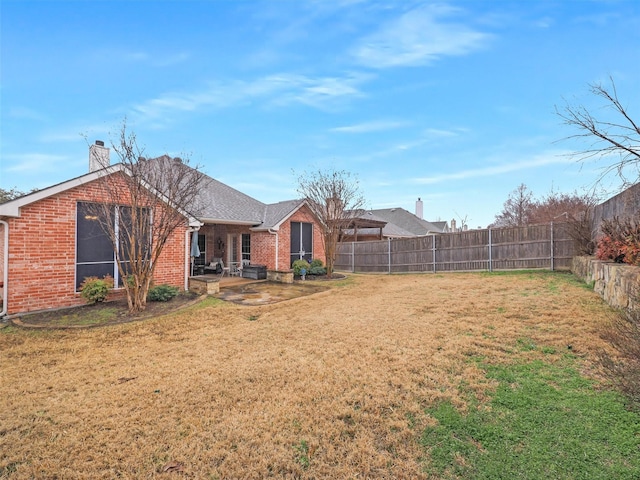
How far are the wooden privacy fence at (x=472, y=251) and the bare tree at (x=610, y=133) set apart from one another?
8.38 meters

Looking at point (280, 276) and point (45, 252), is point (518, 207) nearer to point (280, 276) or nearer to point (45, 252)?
point (280, 276)

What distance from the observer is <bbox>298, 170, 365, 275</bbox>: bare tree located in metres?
14.7

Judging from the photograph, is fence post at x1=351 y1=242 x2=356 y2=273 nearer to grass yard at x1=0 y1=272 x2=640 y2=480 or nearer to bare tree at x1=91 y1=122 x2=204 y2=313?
bare tree at x1=91 y1=122 x2=204 y2=313

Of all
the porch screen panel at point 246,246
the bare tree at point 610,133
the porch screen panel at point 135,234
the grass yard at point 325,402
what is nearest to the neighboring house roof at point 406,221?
the porch screen panel at point 246,246

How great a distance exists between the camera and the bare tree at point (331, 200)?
14.7 metres

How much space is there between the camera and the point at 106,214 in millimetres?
7895

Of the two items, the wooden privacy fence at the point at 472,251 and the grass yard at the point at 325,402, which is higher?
the wooden privacy fence at the point at 472,251

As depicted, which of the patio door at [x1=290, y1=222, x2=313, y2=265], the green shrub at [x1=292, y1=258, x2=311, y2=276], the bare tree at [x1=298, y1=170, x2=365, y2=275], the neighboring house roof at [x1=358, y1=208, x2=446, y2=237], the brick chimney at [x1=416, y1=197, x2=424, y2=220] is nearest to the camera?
the green shrub at [x1=292, y1=258, x2=311, y2=276]

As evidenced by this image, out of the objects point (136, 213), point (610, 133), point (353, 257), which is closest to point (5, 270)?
point (136, 213)

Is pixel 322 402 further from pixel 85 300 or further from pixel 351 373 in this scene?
pixel 85 300

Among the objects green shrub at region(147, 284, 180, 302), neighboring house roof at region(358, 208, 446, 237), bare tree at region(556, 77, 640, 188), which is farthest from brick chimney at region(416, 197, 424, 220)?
bare tree at region(556, 77, 640, 188)

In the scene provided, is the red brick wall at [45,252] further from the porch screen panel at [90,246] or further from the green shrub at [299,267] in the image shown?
the green shrub at [299,267]

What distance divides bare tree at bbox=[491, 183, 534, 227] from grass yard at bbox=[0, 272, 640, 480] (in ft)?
97.9

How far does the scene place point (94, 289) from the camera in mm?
8016
